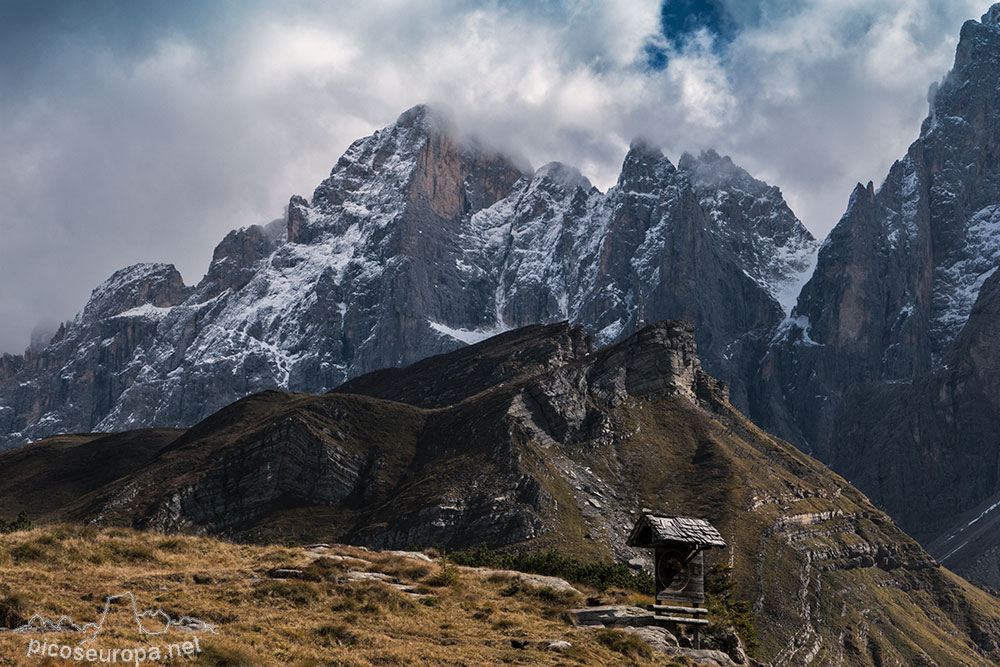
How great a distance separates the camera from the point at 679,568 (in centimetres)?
5644

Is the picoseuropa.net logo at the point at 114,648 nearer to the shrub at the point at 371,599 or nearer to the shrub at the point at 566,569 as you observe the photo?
the shrub at the point at 371,599

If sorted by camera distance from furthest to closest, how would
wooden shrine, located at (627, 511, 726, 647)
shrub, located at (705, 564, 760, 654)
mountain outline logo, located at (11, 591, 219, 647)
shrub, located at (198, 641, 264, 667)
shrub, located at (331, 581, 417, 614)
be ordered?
shrub, located at (705, 564, 760, 654) < wooden shrine, located at (627, 511, 726, 647) < shrub, located at (331, 581, 417, 614) < mountain outline logo, located at (11, 591, 219, 647) < shrub, located at (198, 641, 264, 667)

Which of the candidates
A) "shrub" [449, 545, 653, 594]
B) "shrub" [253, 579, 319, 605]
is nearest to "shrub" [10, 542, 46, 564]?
"shrub" [253, 579, 319, 605]

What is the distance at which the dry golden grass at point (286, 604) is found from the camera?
4275 cm

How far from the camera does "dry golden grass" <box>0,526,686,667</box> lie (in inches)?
1683

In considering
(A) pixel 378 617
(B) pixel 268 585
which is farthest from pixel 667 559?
(B) pixel 268 585

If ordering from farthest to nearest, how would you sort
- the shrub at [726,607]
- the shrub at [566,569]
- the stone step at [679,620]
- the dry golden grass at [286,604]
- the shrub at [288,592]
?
the shrub at [566,569] → the shrub at [726,607] → the stone step at [679,620] → the shrub at [288,592] → the dry golden grass at [286,604]

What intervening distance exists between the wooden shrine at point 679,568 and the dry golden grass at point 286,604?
196 inches

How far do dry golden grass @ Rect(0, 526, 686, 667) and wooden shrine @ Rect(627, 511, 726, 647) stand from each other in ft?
16.3

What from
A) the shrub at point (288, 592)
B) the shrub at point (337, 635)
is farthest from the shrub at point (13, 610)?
the shrub at point (337, 635)

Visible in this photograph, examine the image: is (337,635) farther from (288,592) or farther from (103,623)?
(103,623)

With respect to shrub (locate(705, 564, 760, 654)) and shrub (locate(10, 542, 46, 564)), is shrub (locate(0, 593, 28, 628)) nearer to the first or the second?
shrub (locate(10, 542, 46, 564))

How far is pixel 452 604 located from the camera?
185ft

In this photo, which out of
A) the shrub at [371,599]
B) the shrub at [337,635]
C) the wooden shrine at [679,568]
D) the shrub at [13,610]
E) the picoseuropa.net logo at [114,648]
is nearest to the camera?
the picoseuropa.net logo at [114,648]
